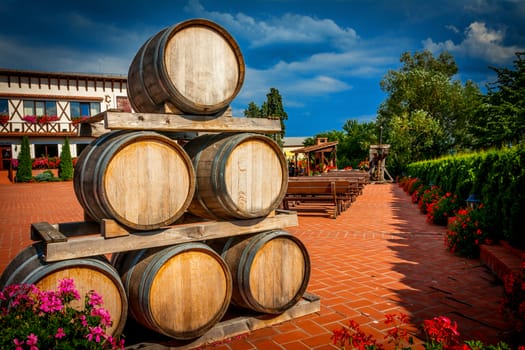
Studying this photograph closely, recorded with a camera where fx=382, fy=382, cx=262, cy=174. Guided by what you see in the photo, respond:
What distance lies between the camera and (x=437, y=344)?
224 cm

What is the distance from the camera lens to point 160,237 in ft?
9.75

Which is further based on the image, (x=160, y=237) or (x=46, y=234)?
(x=160, y=237)

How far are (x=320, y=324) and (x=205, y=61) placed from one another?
8.37ft

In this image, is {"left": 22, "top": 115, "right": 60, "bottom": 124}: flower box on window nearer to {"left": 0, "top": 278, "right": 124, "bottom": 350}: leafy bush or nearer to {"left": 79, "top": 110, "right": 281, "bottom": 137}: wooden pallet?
{"left": 79, "top": 110, "right": 281, "bottom": 137}: wooden pallet

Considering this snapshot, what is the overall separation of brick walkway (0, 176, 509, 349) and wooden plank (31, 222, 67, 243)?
58.7 inches

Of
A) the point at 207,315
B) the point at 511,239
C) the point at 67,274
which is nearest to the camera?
the point at 67,274

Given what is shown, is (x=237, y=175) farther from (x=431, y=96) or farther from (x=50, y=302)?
(x=431, y=96)

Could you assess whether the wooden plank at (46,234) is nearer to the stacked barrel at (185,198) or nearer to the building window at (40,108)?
the stacked barrel at (185,198)

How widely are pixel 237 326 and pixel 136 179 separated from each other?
1.53 meters

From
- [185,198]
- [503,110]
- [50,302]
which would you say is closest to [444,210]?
[185,198]

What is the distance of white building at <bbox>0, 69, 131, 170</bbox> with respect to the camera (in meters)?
30.3

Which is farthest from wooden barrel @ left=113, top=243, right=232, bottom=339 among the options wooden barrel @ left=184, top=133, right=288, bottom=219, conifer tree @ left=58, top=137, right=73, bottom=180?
conifer tree @ left=58, top=137, right=73, bottom=180

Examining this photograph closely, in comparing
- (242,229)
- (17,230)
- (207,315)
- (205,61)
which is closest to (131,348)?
(207,315)

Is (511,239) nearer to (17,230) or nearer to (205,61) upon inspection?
(205,61)
